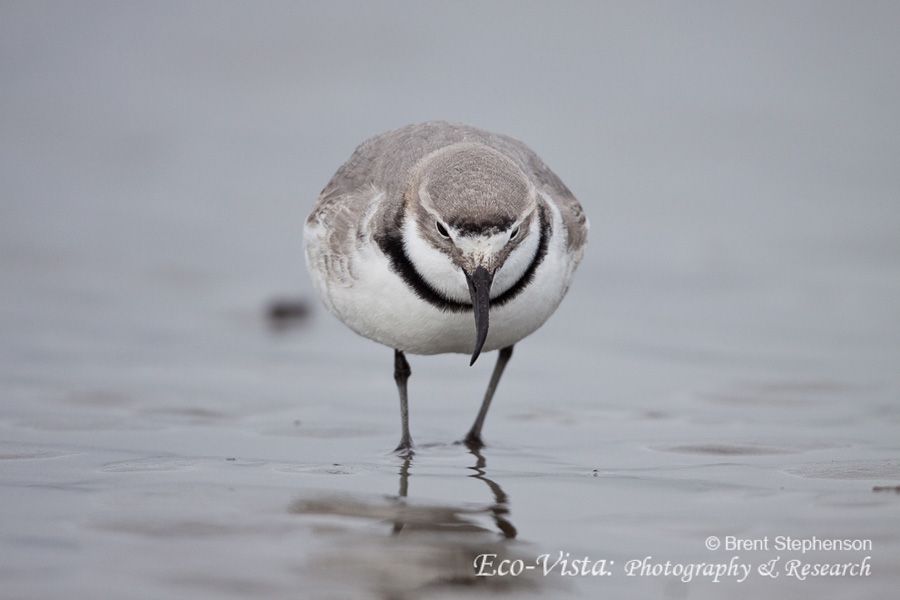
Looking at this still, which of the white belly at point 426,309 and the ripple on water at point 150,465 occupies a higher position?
the white belly at point 426,309

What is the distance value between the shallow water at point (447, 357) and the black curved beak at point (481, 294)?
0.76 metres

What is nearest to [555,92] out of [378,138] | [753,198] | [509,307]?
[753,198]

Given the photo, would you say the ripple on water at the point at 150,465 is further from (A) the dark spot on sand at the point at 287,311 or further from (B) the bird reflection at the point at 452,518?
(A) the dark spot on sand at the point at 287,311

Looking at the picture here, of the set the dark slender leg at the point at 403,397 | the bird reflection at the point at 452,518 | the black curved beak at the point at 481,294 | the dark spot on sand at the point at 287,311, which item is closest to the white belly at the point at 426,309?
the black curved beak at the point at 481,294

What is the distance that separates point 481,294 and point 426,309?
524 mm

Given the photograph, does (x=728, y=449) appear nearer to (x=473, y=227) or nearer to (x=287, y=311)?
(x=473, y=227)

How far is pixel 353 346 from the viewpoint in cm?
1032

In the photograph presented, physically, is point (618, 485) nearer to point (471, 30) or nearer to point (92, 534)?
point (92, 534)

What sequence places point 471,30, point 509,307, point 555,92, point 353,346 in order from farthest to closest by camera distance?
point 471,30
point 555,92
point 353,346
point 509,307

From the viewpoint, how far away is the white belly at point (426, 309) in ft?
22.7

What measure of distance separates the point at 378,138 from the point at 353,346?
241 centimetres

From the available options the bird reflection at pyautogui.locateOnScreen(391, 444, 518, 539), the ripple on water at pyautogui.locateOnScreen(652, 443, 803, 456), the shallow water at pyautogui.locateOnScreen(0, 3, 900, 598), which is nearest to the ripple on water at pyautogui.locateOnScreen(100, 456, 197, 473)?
the shallow water at pyautogui.locateOnScreen(0, 3, 900, 598)

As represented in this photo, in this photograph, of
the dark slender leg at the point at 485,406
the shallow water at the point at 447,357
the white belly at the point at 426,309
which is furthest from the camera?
the dark slender leg at the point at 485,406

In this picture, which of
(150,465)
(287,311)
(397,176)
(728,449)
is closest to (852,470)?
(728,449)
